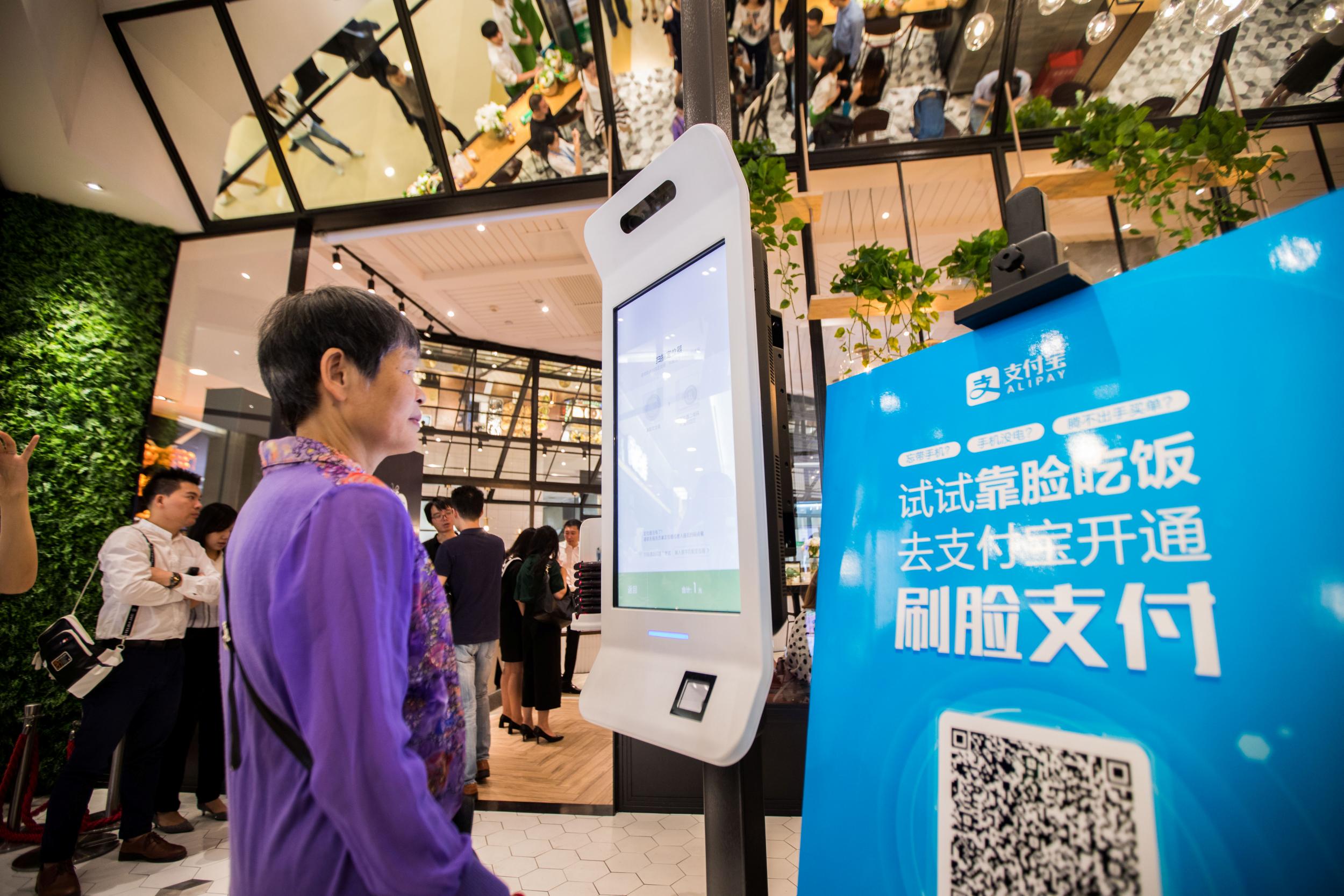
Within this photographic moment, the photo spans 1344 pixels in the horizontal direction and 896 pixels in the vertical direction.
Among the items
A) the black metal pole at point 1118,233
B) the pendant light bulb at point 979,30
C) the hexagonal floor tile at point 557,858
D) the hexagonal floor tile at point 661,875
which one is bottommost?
the hexagonal floor tile at point 557,858

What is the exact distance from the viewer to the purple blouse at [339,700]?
57cm

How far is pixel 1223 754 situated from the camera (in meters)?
0.48

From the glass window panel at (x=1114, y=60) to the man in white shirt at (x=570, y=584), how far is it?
489cm

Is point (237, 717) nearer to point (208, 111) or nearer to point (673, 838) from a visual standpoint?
point (673, 838)

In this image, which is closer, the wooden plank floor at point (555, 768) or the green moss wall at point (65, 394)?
the wooden plank floor at point (555, 768)

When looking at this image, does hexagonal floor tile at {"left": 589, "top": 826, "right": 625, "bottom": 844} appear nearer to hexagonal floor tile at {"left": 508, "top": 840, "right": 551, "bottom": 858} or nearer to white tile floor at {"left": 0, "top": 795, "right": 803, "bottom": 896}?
white tile floor at {"left": 0, "top": 795, "right": 803, "bottom": 896}

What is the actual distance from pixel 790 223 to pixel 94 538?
437cm

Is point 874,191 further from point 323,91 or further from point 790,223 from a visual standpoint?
point 323,91

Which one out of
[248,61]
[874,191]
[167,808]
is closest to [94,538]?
[167,808]

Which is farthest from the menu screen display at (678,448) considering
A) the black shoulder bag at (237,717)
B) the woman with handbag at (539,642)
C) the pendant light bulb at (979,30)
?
the pendant light bulb at (979,30)

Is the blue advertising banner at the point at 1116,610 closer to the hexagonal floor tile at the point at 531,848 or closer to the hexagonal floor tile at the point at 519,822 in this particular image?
the hexagonal floor tile at the point at 531,848

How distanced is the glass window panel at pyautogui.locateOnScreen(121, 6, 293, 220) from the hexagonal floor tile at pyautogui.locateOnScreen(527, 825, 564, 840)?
429cm

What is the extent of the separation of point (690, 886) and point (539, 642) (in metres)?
2.17

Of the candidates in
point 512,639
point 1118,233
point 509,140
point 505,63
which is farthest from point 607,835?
point 1118,233
